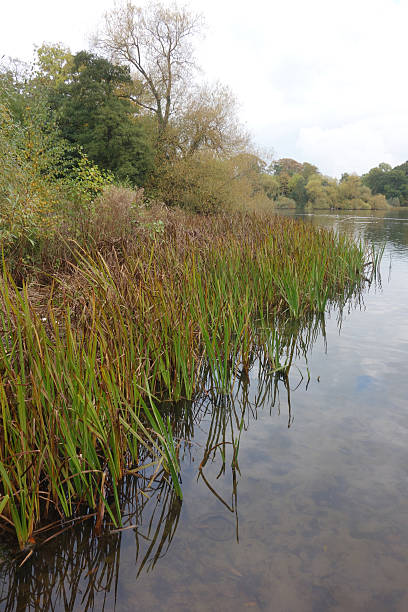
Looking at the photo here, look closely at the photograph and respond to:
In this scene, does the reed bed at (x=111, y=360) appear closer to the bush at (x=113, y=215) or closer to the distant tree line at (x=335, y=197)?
the bush at (x=113, y=215)

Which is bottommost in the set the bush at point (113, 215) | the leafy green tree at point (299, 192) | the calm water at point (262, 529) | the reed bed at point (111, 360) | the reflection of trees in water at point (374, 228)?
the calm water at point (262, 529)

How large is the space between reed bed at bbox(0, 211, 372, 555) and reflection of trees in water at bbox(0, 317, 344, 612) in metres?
0.11

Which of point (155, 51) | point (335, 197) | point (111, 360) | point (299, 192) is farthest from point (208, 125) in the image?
point (299, 192)

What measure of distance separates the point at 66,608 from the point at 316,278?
16.8 feet

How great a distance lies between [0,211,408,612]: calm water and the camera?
1.94 meters

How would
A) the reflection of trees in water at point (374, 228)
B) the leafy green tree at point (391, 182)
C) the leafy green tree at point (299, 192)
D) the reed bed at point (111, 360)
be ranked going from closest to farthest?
the reed bed at point (111, 360) → the reflection of trees in water at point (374, 228) → the leafy green tree at point (299, 192) → the leafy green tree at point (391, 182)

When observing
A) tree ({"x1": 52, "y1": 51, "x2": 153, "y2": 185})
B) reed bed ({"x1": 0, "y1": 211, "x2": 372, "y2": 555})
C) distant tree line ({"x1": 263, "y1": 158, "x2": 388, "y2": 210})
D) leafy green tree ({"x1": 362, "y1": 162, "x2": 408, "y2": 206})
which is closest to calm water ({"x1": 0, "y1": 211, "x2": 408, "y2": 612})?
reed bed ({"x1": 0, "y1": 211, "x2": 372, "y2": 555})

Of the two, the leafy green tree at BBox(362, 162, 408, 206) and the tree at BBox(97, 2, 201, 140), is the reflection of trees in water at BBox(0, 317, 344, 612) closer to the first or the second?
the tree at BBox(97, 2, 201, 140)

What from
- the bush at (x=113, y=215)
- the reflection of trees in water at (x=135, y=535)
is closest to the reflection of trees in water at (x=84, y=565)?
the reflection of trees in water at (x=135, y=535)

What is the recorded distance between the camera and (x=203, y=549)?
7.25 feet

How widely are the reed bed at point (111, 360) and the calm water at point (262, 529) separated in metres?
0.17

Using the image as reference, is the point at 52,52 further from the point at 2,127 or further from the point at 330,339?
the point at 330,339

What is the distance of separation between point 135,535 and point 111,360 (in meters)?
0.98

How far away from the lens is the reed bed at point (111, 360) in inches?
81.7
